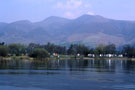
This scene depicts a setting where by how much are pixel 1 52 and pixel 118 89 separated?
108 meters

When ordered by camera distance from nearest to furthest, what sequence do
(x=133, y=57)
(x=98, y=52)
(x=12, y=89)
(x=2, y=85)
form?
(x=12, y=89), (x=2, y=85), (x=133, y=57), (x=98, y=52)

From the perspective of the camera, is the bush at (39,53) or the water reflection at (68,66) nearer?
the water reflection at (68,66)

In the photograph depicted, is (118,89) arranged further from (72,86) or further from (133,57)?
(133,57)

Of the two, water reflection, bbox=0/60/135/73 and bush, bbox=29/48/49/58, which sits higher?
bush, bbox=29/48/49/58

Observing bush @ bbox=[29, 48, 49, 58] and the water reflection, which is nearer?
the water reflection

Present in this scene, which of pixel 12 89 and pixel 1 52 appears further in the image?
pixel 1 52

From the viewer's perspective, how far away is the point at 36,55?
145 metres

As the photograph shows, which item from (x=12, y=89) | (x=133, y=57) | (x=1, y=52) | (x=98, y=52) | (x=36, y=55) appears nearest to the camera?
(x=12, y=89)

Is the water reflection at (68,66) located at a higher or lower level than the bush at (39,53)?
lower

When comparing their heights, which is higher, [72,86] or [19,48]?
[19,48]

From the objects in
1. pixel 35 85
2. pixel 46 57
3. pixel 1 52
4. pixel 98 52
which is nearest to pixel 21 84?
pixel 35 85

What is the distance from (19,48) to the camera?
183000 millimetres

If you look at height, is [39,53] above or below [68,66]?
above

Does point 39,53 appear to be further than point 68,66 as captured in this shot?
Yes
